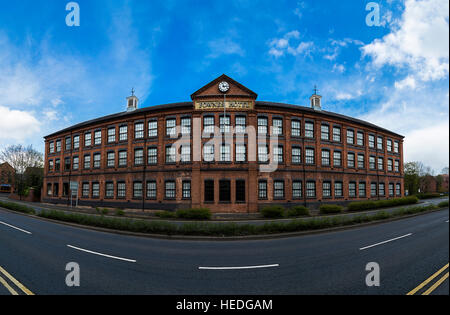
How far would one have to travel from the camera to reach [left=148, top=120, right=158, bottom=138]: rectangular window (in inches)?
958

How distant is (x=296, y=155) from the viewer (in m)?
23.8

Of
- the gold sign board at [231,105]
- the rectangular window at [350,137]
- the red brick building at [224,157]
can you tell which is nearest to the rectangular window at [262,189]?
the red brick building at [224,157]

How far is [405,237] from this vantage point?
9898 millimetres

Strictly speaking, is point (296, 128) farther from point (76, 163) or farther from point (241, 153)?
point (76, 163)

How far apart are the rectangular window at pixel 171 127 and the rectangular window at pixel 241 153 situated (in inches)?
329

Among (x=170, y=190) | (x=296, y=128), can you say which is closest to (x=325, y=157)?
(x=296, y=128)

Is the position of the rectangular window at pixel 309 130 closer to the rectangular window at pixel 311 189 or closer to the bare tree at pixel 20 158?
the rectangular window at pixel 311 189

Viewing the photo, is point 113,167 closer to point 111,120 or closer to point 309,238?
point 111,120

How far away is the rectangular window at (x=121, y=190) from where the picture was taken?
24.7 metres

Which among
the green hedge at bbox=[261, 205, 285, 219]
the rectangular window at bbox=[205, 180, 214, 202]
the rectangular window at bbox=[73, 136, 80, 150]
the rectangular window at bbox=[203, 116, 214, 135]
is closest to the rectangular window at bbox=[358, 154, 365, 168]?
the green hedge at bbox=[261, 205, 285, 219]

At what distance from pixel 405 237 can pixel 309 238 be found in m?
5.15

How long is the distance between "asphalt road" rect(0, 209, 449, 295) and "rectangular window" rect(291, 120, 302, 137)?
16.0 metres

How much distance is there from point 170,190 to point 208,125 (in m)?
9.46
